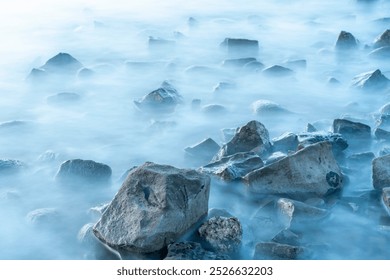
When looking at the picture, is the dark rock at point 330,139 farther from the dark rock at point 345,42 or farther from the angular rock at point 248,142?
the dark rock at point 345,42

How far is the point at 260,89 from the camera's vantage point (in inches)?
241

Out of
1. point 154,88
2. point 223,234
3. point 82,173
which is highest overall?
point 223,234

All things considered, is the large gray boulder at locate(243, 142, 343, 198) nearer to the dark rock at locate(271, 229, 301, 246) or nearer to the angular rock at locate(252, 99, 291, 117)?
the dark rock at locate(271, 229, 301, 246)

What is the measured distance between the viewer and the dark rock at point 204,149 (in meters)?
4.58

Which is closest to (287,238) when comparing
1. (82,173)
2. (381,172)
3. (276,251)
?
(276,251)

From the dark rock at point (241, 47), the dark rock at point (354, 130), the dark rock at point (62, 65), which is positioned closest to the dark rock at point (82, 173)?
the dark rock at point (354, 130)

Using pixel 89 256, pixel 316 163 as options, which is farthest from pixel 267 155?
pixel 89 256

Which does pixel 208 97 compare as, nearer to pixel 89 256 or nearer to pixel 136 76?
pixel 136 76

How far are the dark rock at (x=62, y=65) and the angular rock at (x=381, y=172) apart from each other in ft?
13.2

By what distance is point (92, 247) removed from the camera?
3426mm

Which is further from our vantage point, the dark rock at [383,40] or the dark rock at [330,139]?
the dark rock at [383,40]

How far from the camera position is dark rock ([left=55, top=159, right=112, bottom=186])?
4188 mm

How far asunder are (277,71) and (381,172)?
285 cm

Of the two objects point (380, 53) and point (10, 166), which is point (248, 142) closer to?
point (10, 166)
